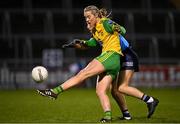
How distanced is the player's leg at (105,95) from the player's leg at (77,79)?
0.79ft

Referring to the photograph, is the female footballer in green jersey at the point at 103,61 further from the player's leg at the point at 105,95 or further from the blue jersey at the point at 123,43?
the blue jersey at the point at 123,43

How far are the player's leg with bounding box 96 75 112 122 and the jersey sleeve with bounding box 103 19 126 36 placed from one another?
0.79 m

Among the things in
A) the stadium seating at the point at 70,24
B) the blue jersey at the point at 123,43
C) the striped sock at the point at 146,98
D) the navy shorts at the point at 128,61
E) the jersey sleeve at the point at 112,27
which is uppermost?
the stadium seating at the point at 70,24

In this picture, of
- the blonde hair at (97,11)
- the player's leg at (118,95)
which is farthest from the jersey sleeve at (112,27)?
the player's leg at (118,95)

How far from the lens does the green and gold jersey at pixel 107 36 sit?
9.68 metres

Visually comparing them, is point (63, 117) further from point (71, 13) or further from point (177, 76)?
point (71, 13)

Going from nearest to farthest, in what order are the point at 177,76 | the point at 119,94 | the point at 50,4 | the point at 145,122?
the point at 145,122, the point at 119,94, the point at 177,76, the point at 50,4

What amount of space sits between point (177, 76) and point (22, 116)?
1535cm

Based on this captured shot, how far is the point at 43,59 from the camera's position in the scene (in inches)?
1022

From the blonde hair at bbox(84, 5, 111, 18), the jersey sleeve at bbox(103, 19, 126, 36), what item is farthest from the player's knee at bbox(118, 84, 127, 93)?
the blonde hair at bbox(84, 5, 111, 18)

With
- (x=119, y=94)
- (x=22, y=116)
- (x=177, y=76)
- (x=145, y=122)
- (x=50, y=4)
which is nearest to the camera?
(x=145, y=122)

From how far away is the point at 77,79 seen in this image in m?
9.52

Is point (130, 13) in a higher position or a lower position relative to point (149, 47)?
higher

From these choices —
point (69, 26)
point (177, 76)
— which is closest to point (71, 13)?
point (69, 26)
